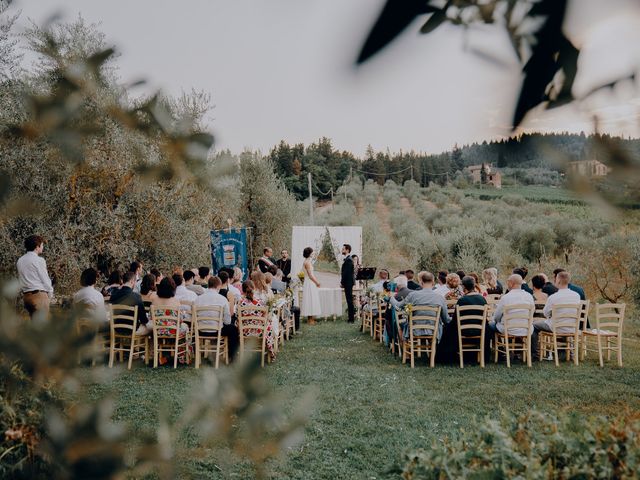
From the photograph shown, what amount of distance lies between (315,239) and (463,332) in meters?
9.98

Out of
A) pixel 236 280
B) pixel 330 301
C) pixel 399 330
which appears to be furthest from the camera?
pixel 330 301

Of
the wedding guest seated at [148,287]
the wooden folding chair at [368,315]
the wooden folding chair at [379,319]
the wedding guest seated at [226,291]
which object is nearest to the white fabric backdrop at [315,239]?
the wooden folding chair at [368,315]

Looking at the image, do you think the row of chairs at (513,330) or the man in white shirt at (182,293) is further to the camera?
the man in white shirt at (182,293)

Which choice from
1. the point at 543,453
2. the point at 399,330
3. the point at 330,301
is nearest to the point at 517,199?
the point at 543,453

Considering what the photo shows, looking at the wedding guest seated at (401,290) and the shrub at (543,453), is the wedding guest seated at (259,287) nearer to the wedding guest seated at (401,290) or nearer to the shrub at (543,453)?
the wedding guest seated at (401,290)

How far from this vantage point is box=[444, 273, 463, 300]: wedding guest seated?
10094 millimetres

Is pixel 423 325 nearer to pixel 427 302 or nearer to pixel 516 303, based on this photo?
pixel 427 302

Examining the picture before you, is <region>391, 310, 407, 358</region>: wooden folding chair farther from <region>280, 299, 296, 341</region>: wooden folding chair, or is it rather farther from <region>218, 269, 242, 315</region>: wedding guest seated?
<region>218, 269, 242, 315</region>: wedding guest seated

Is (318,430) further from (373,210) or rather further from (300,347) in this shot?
(373,210)

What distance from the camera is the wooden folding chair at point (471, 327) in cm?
862

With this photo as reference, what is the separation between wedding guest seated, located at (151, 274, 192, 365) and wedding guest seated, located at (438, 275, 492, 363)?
4099 millimetres

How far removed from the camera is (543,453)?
110 inches

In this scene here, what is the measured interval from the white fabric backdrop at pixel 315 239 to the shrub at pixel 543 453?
49.8 feet

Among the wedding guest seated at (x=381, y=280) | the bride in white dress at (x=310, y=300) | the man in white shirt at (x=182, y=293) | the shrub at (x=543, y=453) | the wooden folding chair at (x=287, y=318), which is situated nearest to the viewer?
the shrub at (x=543, y=453)
